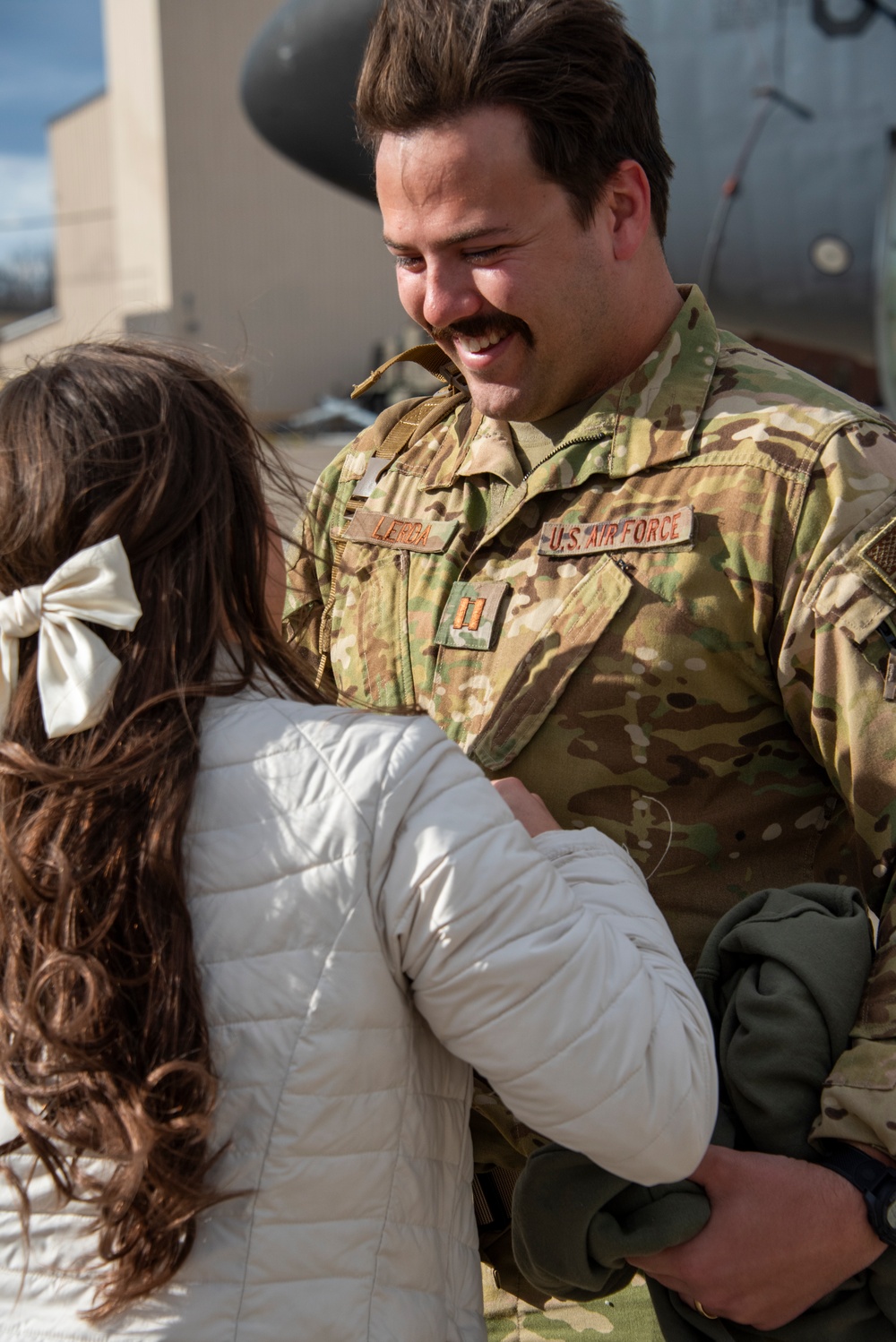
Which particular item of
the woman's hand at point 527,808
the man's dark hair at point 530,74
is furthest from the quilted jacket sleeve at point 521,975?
the man's dark hair at point 530,74

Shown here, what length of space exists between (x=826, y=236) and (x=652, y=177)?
627 centimetres

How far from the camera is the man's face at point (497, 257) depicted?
7.70 ft

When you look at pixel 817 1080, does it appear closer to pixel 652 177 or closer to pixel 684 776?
pixel 684 776

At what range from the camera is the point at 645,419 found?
242cm

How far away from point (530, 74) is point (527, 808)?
1294 mm

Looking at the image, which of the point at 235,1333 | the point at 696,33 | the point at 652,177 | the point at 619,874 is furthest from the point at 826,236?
the point at 235,1333

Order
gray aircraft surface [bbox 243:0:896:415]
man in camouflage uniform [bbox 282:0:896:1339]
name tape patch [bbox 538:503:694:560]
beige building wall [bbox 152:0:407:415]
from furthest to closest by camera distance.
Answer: beige building wall [bbox 152:0:407:415] < gray aircraft surface [bbox 243:0:896:415] < name tape patch [bbox 538:503:694:560] < man in camouflage uniform [bbox 282:0:896:1339]

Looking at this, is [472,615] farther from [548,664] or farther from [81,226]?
[81,226]

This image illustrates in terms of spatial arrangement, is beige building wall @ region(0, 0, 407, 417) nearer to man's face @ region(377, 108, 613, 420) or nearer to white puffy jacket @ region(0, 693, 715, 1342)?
man's face @ region(377, 108, 613, 420)

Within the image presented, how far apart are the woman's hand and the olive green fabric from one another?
35 centimetres

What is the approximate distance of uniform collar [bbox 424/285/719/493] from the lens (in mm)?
2383

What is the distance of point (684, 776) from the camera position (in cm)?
229

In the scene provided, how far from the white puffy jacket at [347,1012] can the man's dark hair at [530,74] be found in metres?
1.33

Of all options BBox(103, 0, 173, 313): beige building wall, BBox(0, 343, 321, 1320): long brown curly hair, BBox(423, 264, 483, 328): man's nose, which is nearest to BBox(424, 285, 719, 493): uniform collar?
BBox(423, 264, 483, 328): man's nose
